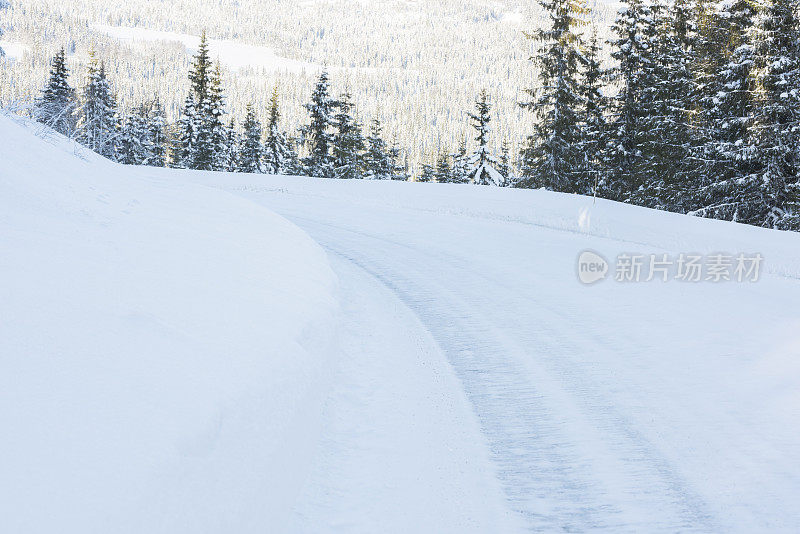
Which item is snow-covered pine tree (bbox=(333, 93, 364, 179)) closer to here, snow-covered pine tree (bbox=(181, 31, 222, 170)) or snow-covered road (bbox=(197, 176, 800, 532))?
snow-covered pine tree (bbox=(181, 31, 222, 170))

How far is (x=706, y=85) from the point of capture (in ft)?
74.4

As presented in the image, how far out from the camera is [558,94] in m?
27.3

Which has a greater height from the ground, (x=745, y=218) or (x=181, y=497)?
(x=745, y=218)

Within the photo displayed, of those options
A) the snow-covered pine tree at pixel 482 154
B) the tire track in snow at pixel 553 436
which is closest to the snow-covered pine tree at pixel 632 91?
the snow-covered pine tree at pixel 482 154

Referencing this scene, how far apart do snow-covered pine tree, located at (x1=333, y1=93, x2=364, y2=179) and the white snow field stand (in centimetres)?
3211

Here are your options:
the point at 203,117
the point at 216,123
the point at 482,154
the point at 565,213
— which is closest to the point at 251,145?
the point at 216,123

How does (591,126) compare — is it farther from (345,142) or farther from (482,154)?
(345,142)

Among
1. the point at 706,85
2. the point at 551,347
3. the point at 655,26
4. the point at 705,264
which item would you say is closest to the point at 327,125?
the point at 655,26

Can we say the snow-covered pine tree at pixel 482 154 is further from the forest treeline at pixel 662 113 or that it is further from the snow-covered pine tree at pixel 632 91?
the snow-covered pine tree at pixel 632 91

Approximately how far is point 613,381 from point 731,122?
791 inches

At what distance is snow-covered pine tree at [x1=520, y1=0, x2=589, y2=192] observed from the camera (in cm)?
2716

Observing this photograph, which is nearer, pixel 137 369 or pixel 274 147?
pixel 137 369

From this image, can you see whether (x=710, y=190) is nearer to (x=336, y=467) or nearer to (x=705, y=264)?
(x=705, y=264)

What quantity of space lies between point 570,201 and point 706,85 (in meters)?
11.1
